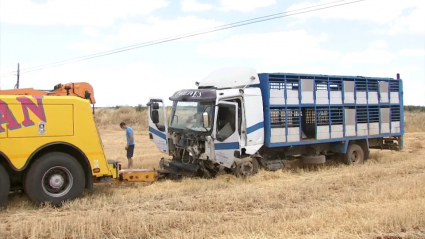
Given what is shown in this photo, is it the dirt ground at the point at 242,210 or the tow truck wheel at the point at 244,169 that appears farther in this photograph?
the tow truck wheel at the point at 244,169

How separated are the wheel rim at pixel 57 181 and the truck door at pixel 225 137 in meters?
3.54

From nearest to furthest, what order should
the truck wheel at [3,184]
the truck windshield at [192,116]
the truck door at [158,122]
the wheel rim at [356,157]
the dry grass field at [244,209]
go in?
the dry grass field at [244,209]
the truck wheel at [3,184]
the truck windshield at [192,116]
the truck door at [158,122]
the wheel rim at [356,157]

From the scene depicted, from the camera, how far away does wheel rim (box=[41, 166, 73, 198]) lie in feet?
23.9

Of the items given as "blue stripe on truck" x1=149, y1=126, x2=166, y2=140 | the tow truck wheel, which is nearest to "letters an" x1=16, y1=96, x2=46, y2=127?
"blue stripe on truck" x1=149, y1=126, x2=166, y2=140

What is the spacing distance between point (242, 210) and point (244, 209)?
0.05 m

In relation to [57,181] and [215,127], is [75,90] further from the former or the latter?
[215,127]

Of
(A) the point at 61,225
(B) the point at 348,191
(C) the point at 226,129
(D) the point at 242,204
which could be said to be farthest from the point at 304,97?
(A) the point at 61,225

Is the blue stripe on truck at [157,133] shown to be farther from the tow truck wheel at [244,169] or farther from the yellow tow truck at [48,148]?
the yellow tow truck at [48,148]

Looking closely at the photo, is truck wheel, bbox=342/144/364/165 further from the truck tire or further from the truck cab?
the truck tire

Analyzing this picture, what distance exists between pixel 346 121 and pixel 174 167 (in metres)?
5.51

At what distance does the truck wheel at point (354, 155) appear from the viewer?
40.8 feet

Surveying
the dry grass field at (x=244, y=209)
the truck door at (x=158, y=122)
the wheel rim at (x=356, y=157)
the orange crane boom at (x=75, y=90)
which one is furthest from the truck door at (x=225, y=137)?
the wheel rim at (x=356, y=157)

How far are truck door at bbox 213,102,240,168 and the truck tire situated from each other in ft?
11.0

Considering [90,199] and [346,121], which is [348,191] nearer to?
[346,121]
